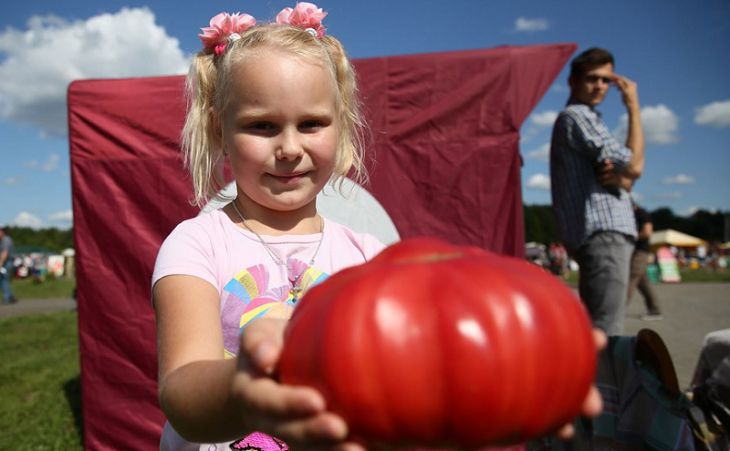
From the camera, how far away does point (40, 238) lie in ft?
187

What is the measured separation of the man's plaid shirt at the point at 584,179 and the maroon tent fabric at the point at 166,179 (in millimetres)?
364

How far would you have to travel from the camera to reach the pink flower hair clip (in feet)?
4.83

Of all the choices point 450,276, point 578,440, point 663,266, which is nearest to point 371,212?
point 578,440

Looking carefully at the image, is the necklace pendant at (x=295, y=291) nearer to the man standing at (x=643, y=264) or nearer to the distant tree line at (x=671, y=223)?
the man standing at (x=643, y=264)

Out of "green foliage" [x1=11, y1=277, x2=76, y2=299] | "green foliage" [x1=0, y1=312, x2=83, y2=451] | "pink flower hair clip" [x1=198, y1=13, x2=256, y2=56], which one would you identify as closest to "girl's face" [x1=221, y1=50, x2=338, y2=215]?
"pink flower hair clip" [x1=198, y1=13, x2=256, y2=56]

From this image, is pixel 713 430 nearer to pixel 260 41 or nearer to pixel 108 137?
pixel 260 41

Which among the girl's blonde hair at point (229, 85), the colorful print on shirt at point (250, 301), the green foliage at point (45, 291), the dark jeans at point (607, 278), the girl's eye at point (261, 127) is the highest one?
the girl's blonde hair at point (229, 85)

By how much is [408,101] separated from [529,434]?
2859mm

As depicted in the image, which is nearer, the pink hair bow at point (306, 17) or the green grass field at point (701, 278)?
the pink hair bow at point (306, 17)

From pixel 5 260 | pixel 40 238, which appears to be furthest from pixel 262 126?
pixel 40 238

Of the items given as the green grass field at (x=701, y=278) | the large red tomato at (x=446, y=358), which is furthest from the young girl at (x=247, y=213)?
the green grass field at (x=701, y=278)

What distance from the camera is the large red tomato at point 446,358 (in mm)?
523

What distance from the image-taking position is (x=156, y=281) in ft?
3.76

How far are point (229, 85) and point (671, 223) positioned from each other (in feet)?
270
